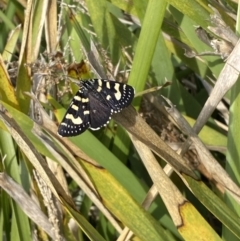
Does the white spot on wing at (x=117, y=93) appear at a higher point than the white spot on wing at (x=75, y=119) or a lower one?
higher

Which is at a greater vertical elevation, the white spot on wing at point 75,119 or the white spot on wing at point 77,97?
the white spot on wing at point 77,97

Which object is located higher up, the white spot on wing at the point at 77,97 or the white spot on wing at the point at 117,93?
the white spot on wing at the point at 117,93

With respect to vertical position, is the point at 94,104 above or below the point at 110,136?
above

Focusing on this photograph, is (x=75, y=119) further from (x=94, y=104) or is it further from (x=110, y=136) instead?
(x=110, y=136)

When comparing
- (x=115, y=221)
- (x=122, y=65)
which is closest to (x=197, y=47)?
(x=122, y=65)

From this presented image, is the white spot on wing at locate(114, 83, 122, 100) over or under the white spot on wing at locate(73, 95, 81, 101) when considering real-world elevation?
over

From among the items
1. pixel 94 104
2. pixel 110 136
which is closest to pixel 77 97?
pixel 94 104

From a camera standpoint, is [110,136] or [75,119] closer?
[75,119]

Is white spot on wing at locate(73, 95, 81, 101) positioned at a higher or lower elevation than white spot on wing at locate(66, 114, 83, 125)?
higher
